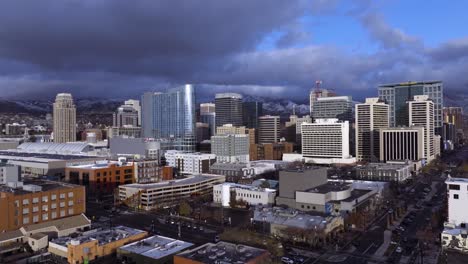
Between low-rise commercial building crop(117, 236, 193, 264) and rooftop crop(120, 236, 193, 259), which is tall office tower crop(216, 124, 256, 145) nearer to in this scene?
rooftop crop(120, 236, 193, 259)

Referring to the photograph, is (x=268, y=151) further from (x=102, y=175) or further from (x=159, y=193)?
(x=159, y=193)

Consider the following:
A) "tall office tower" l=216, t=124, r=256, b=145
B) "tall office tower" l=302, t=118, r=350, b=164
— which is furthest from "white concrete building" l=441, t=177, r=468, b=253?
"tall office tower" l=216, t=124, r=256, b=145

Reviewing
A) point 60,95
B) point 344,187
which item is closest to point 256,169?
point 344,187

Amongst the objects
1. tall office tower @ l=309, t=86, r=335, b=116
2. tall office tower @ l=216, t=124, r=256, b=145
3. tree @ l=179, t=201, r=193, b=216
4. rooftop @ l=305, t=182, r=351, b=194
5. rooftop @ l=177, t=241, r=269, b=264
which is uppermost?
tall office tower @ l=309, t=86, r=335, b=116

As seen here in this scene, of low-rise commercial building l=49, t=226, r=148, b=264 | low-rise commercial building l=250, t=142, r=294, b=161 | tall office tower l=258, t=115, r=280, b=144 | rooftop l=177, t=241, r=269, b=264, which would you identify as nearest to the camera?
rooftop l=177, t=241, r=269, b=264

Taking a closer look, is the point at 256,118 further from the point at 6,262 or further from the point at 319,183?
the point at 6,262

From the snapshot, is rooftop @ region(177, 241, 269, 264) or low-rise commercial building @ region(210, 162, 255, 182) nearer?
rooftop @ region(177, 241, 269, 264)
